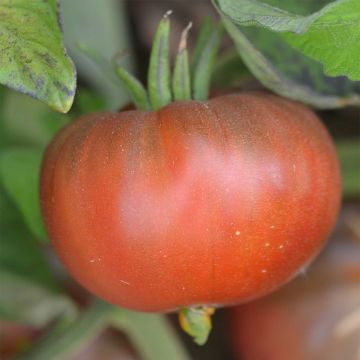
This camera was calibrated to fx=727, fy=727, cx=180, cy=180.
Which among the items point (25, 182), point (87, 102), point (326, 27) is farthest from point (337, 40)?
point (87, 102)

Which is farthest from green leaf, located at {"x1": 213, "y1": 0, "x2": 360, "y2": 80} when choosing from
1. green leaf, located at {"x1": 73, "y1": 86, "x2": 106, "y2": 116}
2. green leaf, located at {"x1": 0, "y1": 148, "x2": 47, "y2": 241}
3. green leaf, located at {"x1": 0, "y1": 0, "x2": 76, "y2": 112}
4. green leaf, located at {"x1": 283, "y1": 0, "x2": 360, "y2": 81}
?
green leaf, located at {"x1": 73, "y1": 86, "x2": 106, "y2": 116}

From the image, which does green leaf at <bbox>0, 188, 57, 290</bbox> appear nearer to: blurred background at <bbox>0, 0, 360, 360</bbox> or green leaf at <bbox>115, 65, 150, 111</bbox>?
blurred background at <bbox>0, 0, 360, 360</bbox>

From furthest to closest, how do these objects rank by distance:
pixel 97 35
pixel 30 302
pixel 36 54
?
pixel 97 35
pixel 30 302
pixel 36 54

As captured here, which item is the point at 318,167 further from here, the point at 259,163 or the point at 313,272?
the point at 313,272

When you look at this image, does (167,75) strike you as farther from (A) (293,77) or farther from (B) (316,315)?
(B) (316,315)

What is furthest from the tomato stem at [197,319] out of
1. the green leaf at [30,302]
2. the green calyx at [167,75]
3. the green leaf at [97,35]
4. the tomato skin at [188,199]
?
the green leaf at [97,35]

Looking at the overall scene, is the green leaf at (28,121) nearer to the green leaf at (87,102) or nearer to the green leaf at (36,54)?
the green leaf at (87,102)
